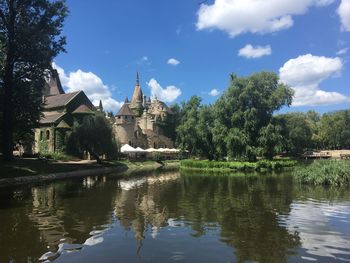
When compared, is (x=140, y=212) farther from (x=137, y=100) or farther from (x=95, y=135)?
(x=137, y=100)

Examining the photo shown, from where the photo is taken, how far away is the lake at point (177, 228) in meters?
10.2

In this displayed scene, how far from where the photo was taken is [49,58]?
35375 mm

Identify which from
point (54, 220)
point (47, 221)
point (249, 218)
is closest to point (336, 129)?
point (249, 218)

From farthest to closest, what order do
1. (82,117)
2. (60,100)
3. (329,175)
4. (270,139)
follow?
(60,100), (82,117), (270,139), (329,175)

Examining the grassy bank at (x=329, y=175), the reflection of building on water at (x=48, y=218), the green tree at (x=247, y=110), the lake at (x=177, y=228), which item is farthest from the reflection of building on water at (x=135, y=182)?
the green tree at (x=247, y=110)

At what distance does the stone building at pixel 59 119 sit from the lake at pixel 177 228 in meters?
38.7

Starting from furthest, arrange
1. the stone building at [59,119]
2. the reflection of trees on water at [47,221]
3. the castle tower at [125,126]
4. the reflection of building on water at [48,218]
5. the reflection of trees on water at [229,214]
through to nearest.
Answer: the castle tower at [125,126]
the stone building at [59,119]
the reflection of building on water at [48,218]
the reflection of trees on water at [229,214]
the reflection of trees on water at [47,221]

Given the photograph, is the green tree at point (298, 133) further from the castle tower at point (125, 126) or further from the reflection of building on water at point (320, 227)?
the reflection of building on water at point (320, 227)

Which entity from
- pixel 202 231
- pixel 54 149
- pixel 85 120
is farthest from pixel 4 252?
pixel 54 149

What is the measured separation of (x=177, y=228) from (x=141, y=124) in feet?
284

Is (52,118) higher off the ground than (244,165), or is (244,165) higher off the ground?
(52,118)

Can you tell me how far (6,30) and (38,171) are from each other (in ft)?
45.8

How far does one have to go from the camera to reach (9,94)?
35.4 metres

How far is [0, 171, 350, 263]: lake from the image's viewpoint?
1016 centimetres
